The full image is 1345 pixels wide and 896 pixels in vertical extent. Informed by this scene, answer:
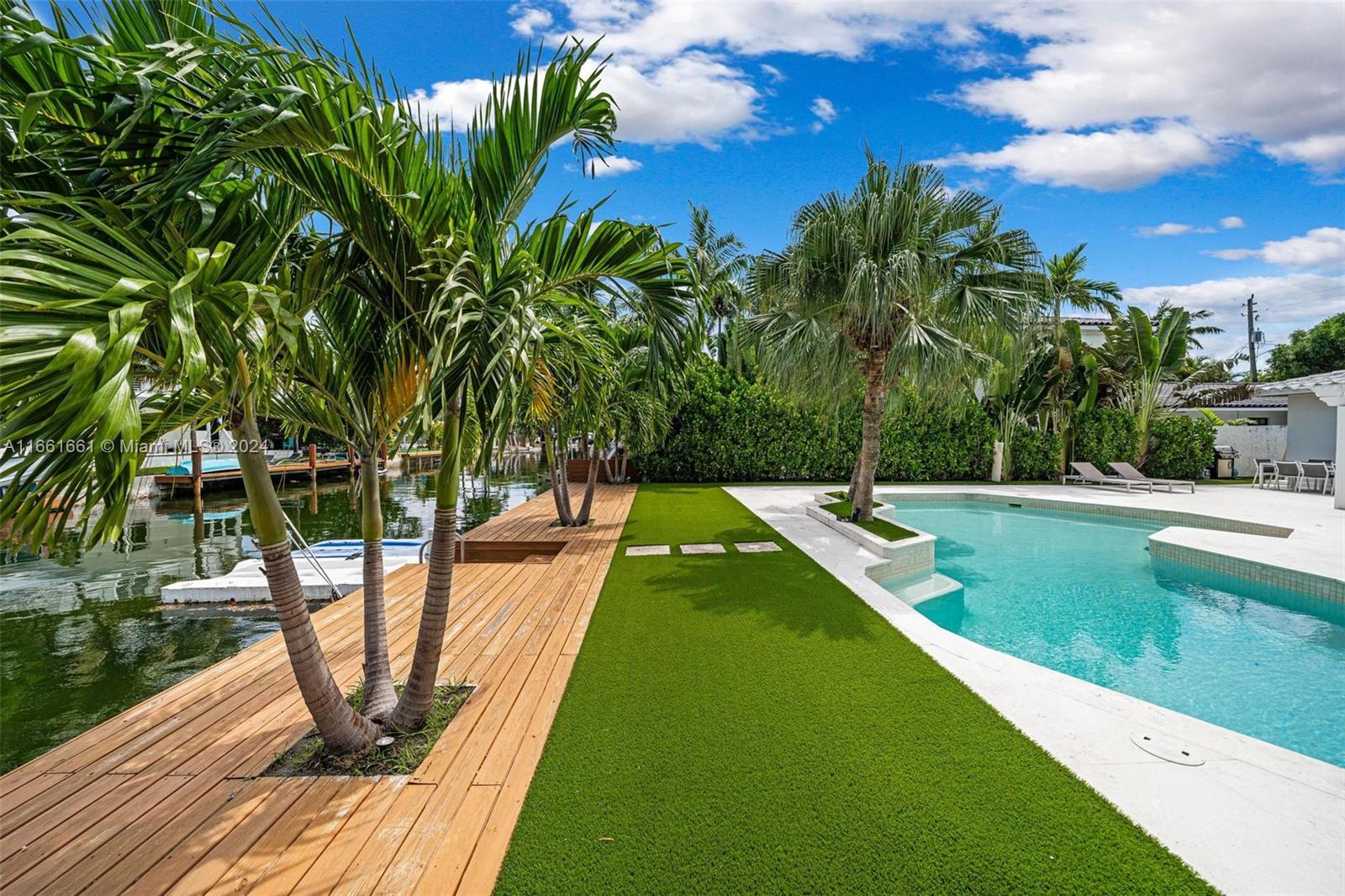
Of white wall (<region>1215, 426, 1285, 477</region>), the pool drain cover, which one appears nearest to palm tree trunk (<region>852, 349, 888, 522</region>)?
the pool drain cover

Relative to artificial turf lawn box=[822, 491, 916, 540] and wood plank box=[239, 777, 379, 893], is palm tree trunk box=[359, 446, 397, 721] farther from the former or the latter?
artificial turf lawn box=[822, 491, 916, 540]

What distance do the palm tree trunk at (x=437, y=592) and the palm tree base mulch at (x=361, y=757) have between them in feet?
0.28

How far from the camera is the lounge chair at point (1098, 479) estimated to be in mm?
15836

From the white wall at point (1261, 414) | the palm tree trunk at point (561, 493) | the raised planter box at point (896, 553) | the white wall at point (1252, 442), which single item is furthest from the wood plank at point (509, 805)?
the white wall at point (1261, 414)

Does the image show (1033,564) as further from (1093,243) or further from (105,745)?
(1093,243)

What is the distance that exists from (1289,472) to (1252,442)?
7364 mm

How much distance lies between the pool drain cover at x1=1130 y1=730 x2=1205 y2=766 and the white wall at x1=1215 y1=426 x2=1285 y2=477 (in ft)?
75.5

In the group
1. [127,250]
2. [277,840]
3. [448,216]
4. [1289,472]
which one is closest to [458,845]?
[277,840]

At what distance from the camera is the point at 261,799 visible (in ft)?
9.23

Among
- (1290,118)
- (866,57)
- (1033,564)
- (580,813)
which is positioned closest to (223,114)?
(580,813)

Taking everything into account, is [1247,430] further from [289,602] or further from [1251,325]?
[1251,325]

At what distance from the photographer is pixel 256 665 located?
4496 millimetres

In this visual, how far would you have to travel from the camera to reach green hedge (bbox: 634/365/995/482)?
17109 mm

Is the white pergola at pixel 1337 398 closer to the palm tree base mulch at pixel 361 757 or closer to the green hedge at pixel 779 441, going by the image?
the green hedge at pixel 779 441
